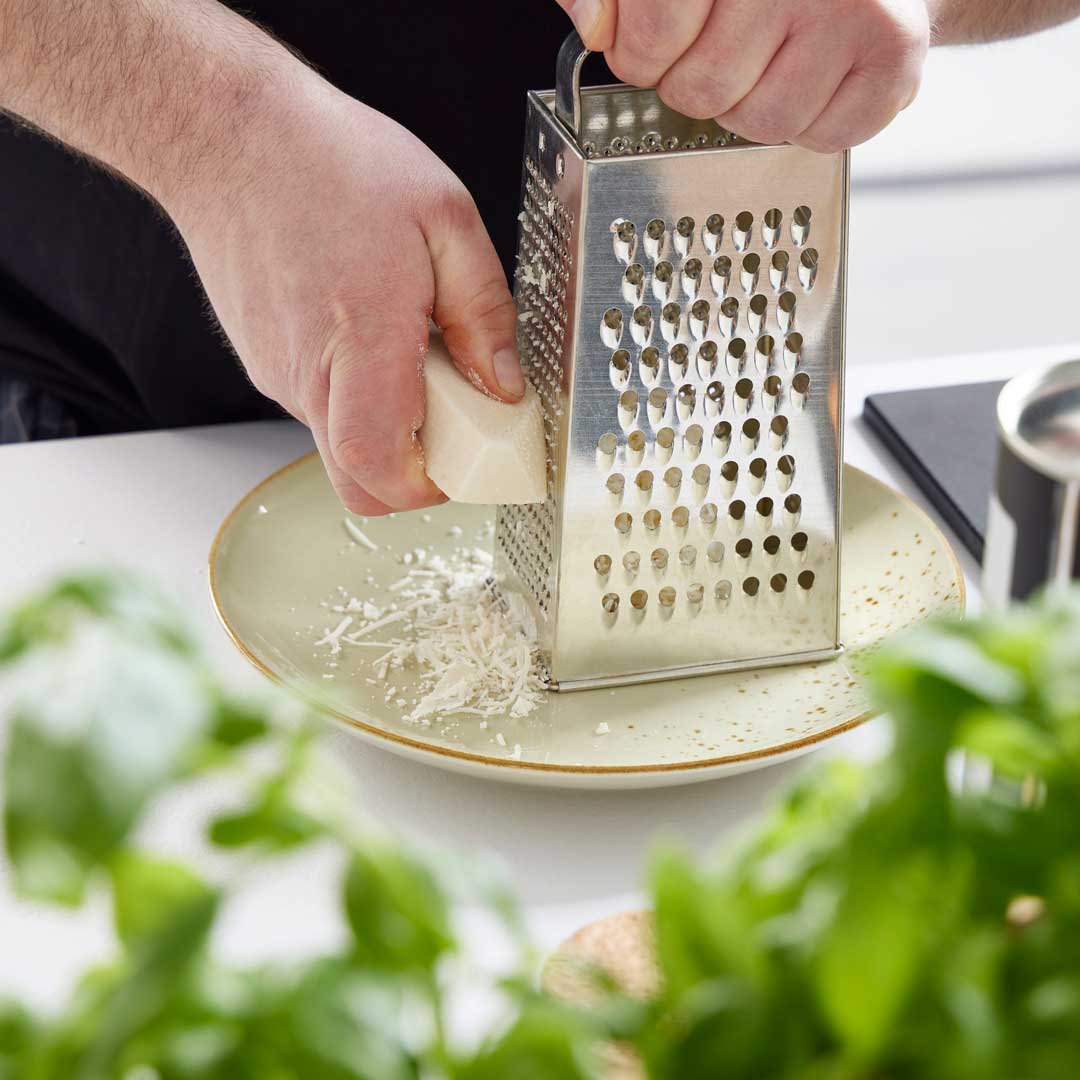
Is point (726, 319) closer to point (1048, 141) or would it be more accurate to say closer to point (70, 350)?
point (70, 350)

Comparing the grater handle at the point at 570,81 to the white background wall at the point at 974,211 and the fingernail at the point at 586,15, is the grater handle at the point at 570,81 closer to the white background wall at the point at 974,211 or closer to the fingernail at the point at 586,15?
the fingernail at the point at 586,15

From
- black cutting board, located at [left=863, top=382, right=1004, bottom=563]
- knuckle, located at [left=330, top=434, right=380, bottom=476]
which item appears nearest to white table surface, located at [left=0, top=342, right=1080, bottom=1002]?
black cutting board, located at [left=863, top=382, right=1004, bottom=563]

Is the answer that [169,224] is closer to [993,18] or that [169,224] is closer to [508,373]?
[508,373]

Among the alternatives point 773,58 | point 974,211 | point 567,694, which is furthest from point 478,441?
point 974,211

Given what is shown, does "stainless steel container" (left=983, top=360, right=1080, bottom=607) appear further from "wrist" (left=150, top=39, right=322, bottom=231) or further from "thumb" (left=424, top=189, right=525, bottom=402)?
"wrist" (left=150, top=39, right=322, bottom=231)

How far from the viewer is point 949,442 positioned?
118 centimetres

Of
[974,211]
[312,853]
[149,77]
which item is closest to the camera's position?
[312,853]

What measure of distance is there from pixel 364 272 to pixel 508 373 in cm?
11

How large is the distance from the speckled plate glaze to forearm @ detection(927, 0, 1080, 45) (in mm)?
429

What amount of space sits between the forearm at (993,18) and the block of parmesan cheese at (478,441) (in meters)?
0.54

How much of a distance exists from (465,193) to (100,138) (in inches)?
12.3

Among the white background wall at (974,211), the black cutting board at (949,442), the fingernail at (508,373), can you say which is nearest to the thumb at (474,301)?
the fingernail at (508,373)

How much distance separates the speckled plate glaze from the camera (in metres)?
0.77

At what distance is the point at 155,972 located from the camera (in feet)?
0.83
